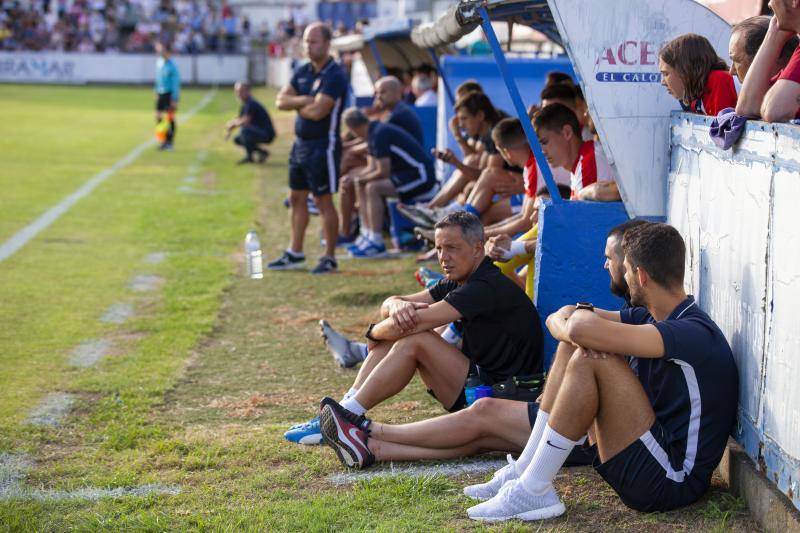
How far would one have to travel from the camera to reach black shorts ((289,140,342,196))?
9141 millimetres

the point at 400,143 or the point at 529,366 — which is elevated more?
the point at 400,143

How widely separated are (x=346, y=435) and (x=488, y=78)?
791cm

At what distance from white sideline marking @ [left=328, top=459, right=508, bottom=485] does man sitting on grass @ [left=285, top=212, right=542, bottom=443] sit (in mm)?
Answer: 381

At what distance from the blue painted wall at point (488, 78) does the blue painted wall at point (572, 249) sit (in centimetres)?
605

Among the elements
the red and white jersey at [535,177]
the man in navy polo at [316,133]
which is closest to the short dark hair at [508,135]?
the red and white jersey at [535,177]

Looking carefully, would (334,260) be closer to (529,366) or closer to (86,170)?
(529,366)

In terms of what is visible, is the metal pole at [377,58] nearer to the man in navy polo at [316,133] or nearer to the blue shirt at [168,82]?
the man in navy polo at [316,133]

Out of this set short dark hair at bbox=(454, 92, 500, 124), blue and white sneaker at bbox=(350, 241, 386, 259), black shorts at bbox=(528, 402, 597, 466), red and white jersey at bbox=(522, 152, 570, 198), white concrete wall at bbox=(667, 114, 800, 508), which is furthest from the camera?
blue and white sneaker at bbox=(350, 241, 386, 259)

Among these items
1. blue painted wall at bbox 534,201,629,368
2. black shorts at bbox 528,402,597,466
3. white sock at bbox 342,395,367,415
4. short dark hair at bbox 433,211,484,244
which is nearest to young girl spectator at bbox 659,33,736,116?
blue painted wall at bbox 534,201,629,368

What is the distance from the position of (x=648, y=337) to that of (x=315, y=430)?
6.08ft

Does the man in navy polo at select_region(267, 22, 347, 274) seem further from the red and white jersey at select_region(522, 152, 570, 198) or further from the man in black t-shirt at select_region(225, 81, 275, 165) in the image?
the man in black t-shirt at select_region(225, 81, 275, 165)

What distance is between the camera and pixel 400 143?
1023 centimetres

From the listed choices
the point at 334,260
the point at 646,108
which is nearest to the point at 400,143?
the point at 334,260

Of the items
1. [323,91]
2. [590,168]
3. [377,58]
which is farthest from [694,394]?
[377,58]
